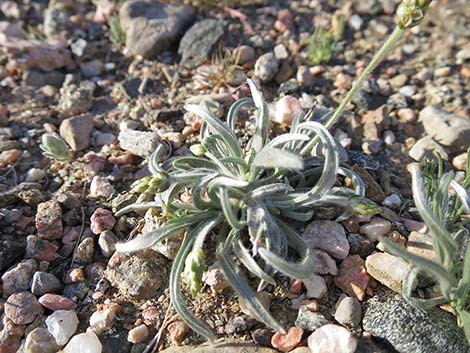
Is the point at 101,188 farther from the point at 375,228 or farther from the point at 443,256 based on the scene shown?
the point at 443,256

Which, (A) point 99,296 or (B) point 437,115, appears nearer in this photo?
(A) point 99,296

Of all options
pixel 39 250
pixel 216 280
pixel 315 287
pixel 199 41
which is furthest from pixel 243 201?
pixel 199 41

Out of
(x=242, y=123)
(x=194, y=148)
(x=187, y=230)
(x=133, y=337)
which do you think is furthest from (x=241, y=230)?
(x=242, y=123)

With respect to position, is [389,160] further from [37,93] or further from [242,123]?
[37,93]

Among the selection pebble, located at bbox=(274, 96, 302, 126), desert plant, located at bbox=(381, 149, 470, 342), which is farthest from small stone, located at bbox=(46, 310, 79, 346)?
pebble, located at bbox=(274, 96, 302, 126)

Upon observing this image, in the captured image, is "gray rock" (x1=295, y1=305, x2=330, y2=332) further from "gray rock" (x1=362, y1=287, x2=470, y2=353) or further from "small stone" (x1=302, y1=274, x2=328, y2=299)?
"gray rock" (x1=362, y1=287, x2=470, y2=353)

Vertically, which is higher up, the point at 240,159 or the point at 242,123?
the point at 240,159
